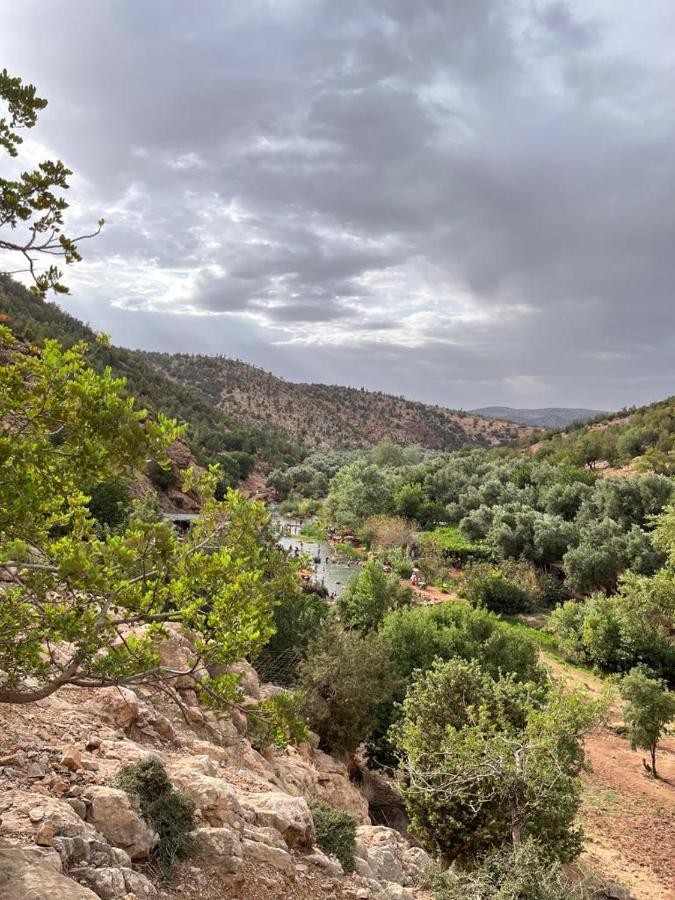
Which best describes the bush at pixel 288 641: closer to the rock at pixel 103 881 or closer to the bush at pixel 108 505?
the bush at pixel 108 505

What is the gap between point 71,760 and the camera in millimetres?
6781

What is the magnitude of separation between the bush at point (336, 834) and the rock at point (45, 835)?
4645 mm

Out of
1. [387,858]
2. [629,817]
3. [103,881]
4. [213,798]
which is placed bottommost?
[629,817]

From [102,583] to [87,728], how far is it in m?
5.90

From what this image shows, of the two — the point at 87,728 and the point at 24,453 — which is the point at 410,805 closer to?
the point at 87,728

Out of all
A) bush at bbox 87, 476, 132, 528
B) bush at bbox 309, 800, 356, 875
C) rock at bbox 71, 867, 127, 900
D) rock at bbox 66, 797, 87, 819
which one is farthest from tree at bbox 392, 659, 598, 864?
bush at bbox 87, 476, 132, 528

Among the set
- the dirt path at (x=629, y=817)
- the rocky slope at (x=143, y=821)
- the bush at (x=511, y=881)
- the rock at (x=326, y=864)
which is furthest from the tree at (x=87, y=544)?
the dirt path at (x=629, y=817)

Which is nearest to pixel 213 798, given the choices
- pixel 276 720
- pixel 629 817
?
pixel 276 720

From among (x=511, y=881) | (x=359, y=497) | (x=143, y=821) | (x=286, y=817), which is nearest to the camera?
(x=143, y=821)

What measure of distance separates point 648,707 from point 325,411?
12455 centimetres

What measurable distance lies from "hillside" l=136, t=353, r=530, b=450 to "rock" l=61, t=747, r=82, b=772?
112566 mm

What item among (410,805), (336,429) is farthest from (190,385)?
(410,805)

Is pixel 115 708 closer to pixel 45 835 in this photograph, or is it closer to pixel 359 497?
pixel 45 835

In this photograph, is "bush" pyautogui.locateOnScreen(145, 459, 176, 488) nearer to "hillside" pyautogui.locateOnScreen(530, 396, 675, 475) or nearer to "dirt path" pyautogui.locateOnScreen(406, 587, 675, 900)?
"dirt path" pyautogui.locateOnScreen(406, 587, 675, 900)
